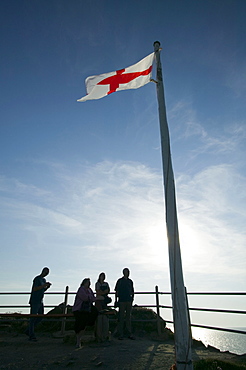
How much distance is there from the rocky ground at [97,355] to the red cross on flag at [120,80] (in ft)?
16.9

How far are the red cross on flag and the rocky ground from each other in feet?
16.9

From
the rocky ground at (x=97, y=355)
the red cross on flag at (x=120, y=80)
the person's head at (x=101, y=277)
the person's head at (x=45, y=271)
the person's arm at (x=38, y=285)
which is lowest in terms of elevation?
the rocky ground at (x=97, y=355)

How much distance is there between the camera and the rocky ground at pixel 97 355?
199 inches

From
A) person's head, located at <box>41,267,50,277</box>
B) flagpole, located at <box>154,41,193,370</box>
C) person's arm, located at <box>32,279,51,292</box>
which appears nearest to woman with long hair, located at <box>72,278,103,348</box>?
person's arm, located at <box>32,279,51,292</box>

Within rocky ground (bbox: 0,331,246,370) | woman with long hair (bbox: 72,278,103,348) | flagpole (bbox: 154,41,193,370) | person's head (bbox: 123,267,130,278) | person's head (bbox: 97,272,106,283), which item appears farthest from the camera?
person's head (bbox: 123,267,130,278)

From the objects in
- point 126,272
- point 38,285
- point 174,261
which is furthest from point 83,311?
point 174,261

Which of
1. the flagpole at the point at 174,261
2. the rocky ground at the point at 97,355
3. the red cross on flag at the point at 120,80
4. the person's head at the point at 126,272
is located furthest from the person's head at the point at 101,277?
the red cross on flag at the point at 120,80

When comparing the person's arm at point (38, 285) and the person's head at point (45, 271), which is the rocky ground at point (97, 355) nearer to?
the person's arm at point (38, 285)

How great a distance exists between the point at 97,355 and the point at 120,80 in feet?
18.4

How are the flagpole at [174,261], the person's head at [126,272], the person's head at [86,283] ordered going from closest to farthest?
the flagpole at [174,261], the person's head at [86,283], the person's head at [126,272]

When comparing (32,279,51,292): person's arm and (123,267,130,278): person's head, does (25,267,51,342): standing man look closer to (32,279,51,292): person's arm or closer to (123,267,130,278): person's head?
(32,279,51,292): person's arm

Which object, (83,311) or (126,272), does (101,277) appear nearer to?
(126,272)

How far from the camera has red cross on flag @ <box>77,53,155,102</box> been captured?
541cm

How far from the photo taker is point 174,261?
152 inches
